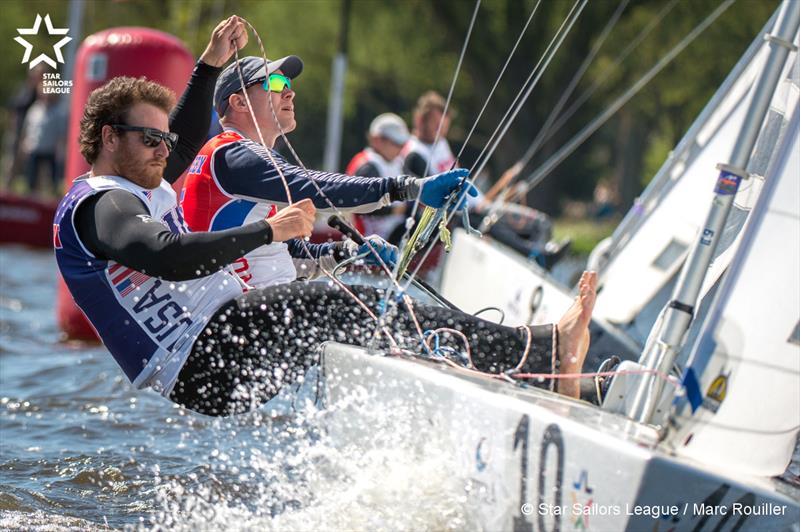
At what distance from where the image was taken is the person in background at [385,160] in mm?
7926

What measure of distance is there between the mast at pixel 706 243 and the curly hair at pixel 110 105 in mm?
1445

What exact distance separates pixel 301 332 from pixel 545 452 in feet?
2.81

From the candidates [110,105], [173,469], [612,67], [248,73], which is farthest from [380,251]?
[612,67]

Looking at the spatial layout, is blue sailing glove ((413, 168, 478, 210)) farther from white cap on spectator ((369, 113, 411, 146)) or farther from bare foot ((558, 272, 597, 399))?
white cap on spectator ((369, 113, 411, 146))

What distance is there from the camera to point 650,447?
233 cm

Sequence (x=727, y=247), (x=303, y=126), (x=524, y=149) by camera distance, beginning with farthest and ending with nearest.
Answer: (x=303, y=126) < (x=524, y=149) < (x=727, y=247)

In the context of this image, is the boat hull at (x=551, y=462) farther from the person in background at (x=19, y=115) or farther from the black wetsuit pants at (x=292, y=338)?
the person in background at (x=19, y=115)

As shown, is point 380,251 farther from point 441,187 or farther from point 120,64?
point 120,64

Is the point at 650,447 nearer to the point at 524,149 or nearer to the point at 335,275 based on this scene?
the point at 335,275

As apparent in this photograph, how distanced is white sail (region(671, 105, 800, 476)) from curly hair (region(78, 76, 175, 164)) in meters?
1.55

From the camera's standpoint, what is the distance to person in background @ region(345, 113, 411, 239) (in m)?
7.93

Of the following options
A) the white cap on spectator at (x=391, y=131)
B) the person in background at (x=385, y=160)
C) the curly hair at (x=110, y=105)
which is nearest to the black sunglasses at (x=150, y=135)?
the curly hair at (x=110, y=105)

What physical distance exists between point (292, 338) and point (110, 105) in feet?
2.52

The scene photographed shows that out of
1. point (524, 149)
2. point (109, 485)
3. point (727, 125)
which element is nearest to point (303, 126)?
point (524, 149)
